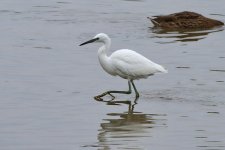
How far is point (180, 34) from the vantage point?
21297 mm

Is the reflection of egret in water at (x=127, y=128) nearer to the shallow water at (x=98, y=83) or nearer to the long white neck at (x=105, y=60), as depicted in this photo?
the shallow water at (x=98, y=83)

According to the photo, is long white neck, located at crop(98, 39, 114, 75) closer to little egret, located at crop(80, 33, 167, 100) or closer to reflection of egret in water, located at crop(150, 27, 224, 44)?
little egret, located at crop(80, 33, 167, 100)

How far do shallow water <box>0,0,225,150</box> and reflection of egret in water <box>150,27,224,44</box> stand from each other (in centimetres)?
3

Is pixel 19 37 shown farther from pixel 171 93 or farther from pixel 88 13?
pixel 171 93

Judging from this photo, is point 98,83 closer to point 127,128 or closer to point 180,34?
point 127,128

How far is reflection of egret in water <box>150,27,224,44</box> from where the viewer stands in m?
20.5

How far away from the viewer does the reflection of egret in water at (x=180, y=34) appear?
2050 centimetres

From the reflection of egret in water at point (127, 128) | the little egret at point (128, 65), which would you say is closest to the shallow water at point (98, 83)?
the reflection of egret in water at point (127, 128)

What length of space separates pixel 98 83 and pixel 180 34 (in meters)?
5.86

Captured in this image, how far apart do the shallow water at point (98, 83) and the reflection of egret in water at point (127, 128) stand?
0.01m

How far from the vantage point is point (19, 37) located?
20.0m

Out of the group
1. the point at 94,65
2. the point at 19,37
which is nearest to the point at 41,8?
the point at 19,37

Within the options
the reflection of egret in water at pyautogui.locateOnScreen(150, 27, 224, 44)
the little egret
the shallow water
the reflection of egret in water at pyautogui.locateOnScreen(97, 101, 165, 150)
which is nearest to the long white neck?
the little egret

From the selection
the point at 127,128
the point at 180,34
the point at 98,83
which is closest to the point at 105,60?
the point at 98,83
